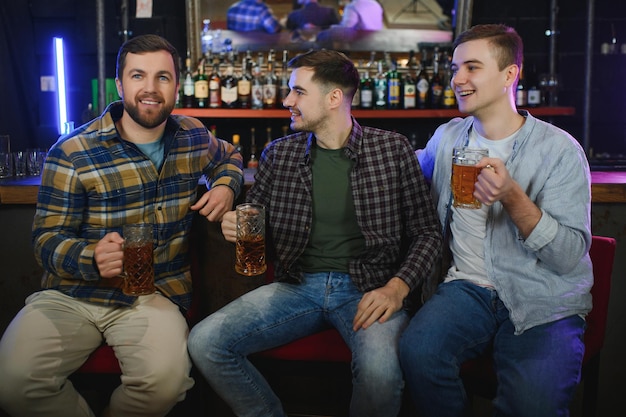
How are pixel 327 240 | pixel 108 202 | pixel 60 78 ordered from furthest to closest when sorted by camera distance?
pixel 60 78
pixel 327 240
pixel 108 202

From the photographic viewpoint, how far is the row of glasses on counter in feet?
8.24

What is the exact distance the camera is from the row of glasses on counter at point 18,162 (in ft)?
8.24

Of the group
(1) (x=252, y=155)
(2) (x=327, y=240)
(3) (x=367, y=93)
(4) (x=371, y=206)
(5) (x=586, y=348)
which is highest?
(3) (x=367, y=93)

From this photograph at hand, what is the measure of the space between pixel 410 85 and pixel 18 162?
2.46 m

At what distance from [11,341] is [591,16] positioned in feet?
12.4

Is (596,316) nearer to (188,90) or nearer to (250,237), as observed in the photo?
(250,237)

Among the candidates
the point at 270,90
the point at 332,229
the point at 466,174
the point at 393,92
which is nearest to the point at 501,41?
the point at 466,174

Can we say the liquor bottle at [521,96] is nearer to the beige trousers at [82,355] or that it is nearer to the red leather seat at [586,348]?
the red leather seat at [586,348]

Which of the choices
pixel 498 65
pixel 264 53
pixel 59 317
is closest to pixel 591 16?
pixel 264 53

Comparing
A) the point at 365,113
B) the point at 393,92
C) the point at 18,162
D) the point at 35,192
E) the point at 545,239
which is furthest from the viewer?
the point at 393,92

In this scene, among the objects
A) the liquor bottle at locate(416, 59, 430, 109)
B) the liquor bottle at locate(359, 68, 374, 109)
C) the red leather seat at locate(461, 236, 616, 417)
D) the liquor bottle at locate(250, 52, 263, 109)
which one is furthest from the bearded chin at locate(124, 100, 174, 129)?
the liquor bottle at locate(416, 59, 430, 109)

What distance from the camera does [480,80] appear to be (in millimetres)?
1966

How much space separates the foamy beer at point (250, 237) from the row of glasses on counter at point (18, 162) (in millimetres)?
1258

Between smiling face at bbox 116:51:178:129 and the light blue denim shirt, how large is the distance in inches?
43.2
